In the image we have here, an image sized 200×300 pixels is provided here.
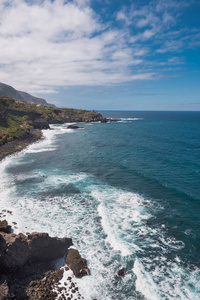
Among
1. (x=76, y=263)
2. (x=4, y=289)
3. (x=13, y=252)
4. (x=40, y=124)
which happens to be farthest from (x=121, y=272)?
(x=40, y=124)

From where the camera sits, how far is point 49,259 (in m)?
21.8

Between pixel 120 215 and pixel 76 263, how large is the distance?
11798mm

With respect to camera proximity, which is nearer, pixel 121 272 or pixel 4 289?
pixel 4 289

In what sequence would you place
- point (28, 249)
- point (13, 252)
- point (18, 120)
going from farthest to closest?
1. point (18, 120)
2. point (28, 249)
3. point (13, 252)

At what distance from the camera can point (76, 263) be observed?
20781mm

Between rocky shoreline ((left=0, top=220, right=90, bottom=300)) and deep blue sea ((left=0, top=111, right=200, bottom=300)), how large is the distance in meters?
1.55

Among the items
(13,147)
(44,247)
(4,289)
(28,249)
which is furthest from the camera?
(13,147)

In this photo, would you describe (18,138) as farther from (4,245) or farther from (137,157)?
(4,245)

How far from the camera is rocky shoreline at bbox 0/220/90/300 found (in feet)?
57.8

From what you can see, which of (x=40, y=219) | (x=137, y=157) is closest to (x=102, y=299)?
(x=40, y=219)

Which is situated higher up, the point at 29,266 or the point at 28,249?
the point at 28,249

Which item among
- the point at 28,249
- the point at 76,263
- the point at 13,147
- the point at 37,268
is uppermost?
the point at 13,147

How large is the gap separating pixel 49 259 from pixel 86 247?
4.82 metres

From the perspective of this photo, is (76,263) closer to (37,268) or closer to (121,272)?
(37,268)
